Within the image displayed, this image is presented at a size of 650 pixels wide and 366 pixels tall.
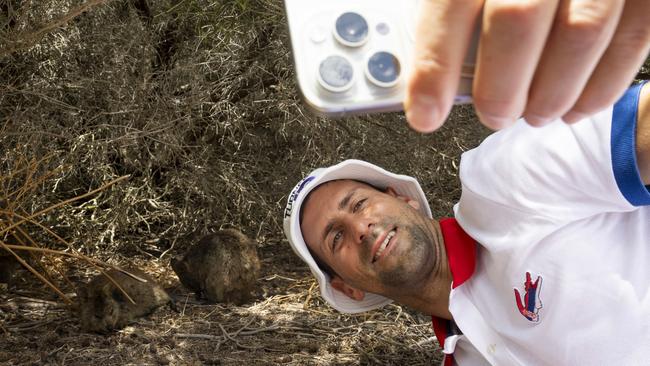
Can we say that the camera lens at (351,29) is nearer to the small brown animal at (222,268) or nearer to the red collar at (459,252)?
the red collar at (459,252)

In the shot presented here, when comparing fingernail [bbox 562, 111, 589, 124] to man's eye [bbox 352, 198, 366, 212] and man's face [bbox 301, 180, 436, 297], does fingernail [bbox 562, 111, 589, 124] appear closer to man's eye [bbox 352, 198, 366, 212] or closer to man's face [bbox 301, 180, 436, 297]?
man's face [bbox 301, 180, 436, 297]

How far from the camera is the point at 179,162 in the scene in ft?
8.75

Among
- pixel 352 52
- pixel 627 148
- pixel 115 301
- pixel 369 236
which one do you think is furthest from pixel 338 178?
pixel 352 52

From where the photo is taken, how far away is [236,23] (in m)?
2.55

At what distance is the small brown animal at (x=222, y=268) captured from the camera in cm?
239

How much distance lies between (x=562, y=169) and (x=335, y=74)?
931 mm

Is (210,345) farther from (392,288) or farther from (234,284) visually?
(392,288)

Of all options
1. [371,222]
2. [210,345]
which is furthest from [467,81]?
[210,345]

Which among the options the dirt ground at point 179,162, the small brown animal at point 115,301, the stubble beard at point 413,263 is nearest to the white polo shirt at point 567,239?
the stubble beard at point 413,263

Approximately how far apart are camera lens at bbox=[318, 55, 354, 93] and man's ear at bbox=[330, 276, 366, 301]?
1.58m

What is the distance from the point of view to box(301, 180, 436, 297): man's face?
1989 mm

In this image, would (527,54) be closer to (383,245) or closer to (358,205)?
(383,245)

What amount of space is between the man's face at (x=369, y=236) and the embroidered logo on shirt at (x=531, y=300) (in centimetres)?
37

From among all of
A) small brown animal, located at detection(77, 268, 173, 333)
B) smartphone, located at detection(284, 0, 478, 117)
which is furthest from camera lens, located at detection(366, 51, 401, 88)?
small brown animal, located at detection(77, 268, 173, 333)
